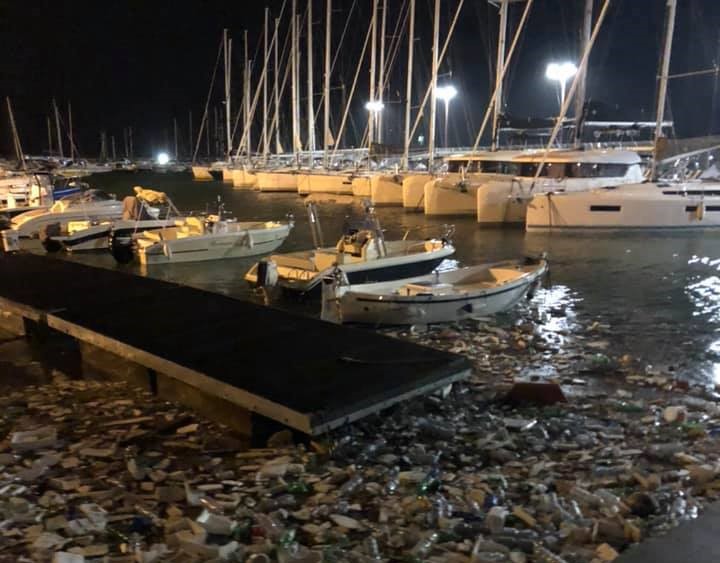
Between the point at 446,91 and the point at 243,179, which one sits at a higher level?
the point at 446,91

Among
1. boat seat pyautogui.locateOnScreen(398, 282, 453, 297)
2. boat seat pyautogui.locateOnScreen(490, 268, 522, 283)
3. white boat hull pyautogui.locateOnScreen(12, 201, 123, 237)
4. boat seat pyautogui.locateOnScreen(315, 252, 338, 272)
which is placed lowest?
boat seat pyautogui.locateOnScreen(398, 282, 453, 297)

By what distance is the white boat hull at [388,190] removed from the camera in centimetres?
3900

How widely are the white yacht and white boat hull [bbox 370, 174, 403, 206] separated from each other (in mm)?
4044

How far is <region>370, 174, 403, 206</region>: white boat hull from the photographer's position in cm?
3900

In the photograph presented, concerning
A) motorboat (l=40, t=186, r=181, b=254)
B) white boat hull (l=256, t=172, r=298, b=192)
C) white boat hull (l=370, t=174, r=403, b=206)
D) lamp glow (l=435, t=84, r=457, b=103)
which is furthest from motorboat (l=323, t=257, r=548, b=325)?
white boat hull (l=256, t=172, r=298, b=192)

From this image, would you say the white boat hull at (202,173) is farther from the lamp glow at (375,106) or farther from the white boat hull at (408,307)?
the white boat hull at (408,307)

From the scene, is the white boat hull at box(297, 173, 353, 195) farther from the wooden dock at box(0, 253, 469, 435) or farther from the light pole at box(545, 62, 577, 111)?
the wooden dock at box(0, 253, 469, 435)

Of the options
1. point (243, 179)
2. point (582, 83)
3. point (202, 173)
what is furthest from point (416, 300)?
point (202, 173)

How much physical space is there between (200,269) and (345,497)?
15.4m

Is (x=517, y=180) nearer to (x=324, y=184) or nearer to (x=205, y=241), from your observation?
(x=205, y=241)

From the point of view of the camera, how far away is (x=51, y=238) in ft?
75.5

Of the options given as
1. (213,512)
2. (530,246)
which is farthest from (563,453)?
(530,246)

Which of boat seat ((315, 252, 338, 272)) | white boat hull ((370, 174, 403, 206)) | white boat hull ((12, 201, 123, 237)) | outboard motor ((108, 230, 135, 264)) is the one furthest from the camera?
white boat hull ((370, 174, 403, 206))

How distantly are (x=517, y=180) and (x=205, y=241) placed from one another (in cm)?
1626
